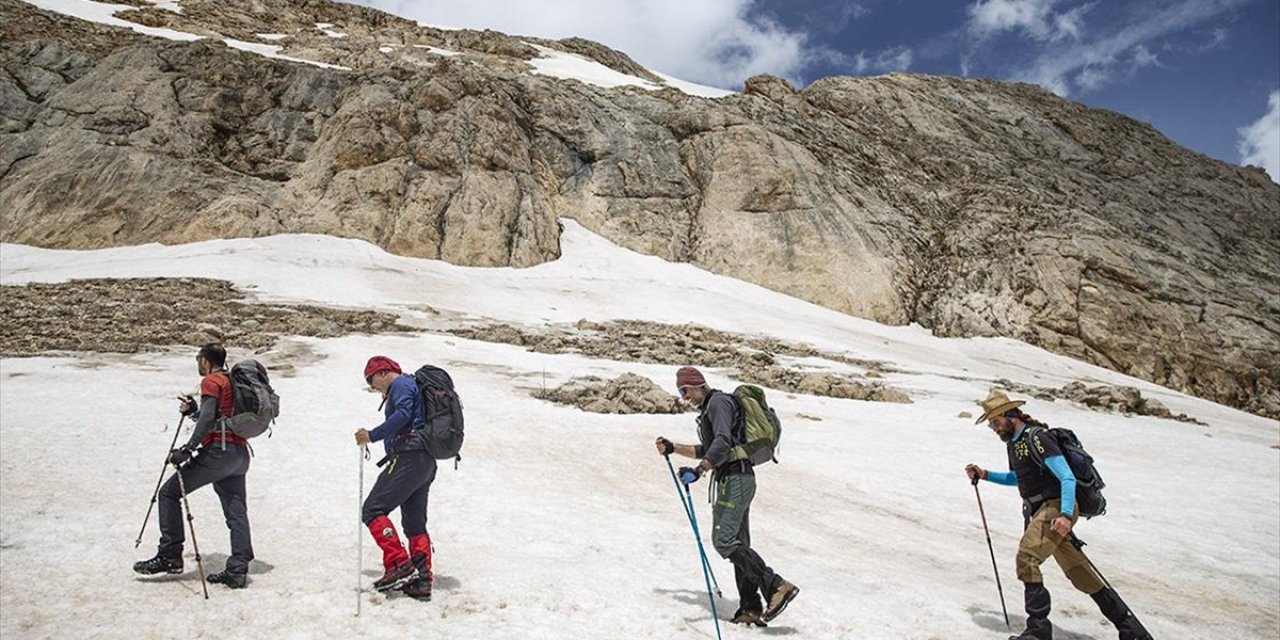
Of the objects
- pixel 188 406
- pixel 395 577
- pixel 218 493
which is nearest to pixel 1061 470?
pixel 395 577

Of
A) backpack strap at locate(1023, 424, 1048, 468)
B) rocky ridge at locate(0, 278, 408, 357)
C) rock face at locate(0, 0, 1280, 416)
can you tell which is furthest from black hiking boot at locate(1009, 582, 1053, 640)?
rock face at locate(0, 0, 1280, 416)

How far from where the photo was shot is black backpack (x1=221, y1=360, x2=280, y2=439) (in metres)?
6.21

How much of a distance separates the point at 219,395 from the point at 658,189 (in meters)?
50.3

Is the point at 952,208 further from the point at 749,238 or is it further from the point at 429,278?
the point at 429,278

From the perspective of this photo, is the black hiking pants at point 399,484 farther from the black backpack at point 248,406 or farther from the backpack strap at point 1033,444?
the backpack strap at point 1033,444

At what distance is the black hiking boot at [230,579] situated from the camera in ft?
20.2

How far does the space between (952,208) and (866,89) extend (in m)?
20.5

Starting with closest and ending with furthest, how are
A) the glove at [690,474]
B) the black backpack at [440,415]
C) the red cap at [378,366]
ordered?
the glove at [690,474] < the black backpack at [440,415] < the red cap at [378,366]

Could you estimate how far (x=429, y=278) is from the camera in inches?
1521

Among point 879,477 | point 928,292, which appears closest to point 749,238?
point 928,292

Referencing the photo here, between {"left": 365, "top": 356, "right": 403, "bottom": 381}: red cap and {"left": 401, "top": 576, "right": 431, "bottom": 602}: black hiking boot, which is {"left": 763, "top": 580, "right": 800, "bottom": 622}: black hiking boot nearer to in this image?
{"left": 401, "top": 576, "right": 431, "bottom": 602}: black hiking boot

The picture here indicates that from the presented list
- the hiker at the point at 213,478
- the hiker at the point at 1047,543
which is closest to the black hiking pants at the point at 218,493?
the hiker at the point at 213,478

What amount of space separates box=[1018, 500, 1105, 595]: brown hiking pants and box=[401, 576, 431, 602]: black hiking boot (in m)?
5.29

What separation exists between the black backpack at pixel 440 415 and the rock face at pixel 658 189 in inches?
1566
